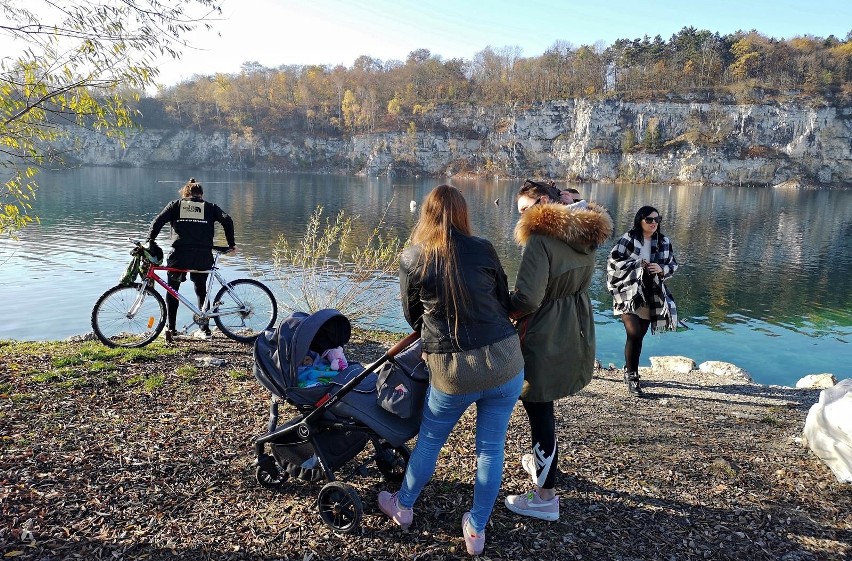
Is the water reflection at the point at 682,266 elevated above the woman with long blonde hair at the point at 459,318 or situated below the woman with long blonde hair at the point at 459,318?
below

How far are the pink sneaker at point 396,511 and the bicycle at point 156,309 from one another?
15.7 ft

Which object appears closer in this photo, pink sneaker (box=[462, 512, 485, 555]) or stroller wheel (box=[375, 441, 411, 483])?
pink sneaker (box=[462, 512, 485, 555])

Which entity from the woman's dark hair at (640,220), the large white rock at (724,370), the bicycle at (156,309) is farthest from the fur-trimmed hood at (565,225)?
the large white rock at (724,370)

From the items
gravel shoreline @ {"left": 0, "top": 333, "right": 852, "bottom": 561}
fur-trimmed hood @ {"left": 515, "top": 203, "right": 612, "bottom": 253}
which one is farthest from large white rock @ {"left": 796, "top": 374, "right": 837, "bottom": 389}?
fur-trimmed hood @ {"left": 515, "top": 203, "right": 612, "bottom": 253}

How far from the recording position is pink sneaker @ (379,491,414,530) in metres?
3.38

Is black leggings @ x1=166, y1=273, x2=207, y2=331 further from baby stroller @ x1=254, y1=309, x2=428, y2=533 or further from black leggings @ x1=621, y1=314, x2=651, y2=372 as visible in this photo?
black leggings @ x1=621, y1=314, x2=651, y2=372

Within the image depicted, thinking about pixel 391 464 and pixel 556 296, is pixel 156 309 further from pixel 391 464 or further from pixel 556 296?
pixel 556 296

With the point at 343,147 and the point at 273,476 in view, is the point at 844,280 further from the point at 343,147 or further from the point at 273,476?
the point at 343,147

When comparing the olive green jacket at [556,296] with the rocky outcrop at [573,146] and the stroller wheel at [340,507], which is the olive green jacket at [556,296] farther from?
the rocky outcrop at [573,146]

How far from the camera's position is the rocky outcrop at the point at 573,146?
9919 cm

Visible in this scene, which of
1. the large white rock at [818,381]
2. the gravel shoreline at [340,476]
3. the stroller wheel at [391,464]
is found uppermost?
the stroller wheel at [391,464]

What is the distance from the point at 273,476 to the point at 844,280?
28.6m

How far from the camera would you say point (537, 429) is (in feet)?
11.5

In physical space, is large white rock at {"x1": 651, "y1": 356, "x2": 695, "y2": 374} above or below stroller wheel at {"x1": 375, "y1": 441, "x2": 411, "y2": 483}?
below
